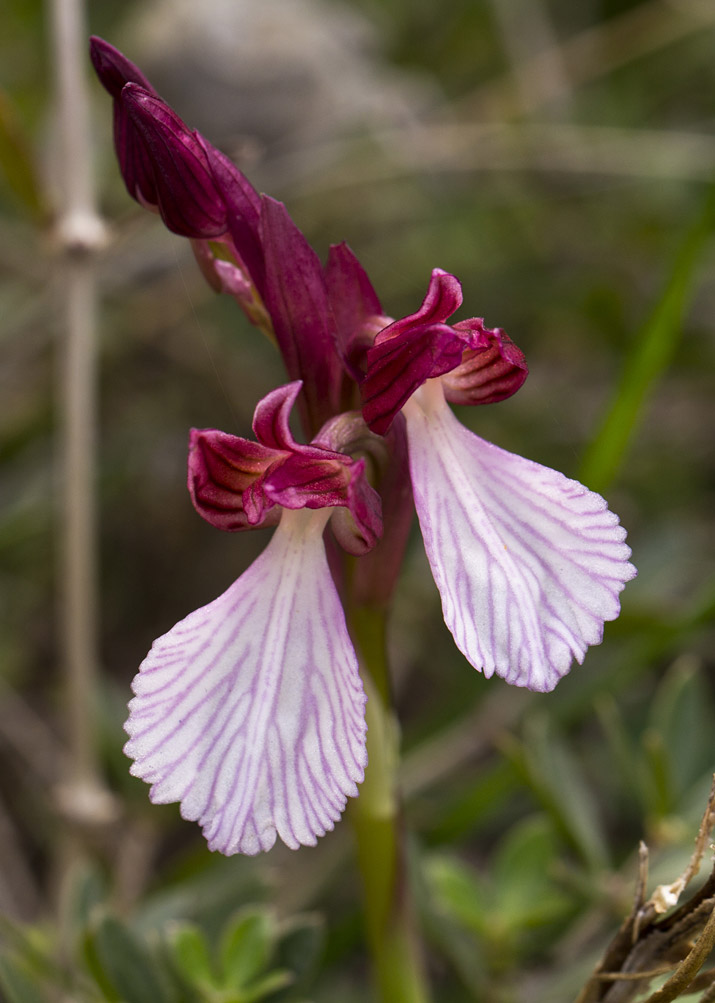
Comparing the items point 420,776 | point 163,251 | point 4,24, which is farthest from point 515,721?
point 4,24

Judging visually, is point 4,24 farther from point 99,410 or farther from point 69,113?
point 69,113

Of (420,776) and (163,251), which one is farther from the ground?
(163,251)

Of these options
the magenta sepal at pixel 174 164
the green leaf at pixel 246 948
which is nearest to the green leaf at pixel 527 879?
the green leaf at pixel 246 948

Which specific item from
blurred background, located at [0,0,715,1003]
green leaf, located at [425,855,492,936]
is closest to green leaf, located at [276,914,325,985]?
blurred background, located at [0,0,715,1003]

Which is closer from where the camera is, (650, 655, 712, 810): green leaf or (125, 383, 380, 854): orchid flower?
(125, 383, 380, 854): orchid flower

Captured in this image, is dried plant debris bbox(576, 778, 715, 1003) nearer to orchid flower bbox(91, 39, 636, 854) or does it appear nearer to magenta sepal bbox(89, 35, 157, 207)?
orchid flower bbox(91, 39, 636, 854)
